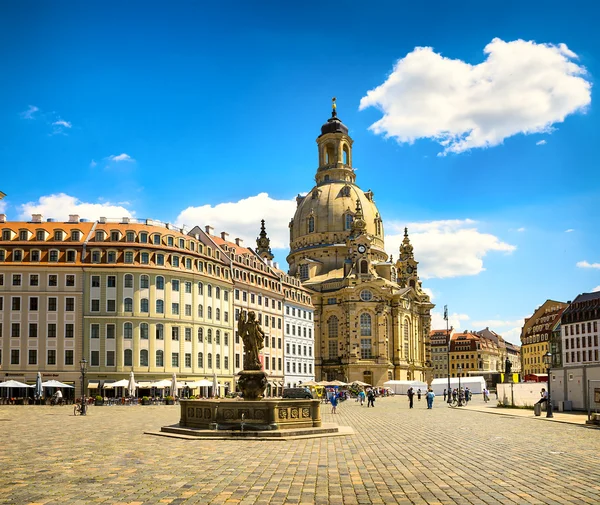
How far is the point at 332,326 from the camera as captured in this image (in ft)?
480

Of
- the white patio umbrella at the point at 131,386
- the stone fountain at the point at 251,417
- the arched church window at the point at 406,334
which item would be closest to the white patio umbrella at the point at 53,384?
the white patio umbrella at the point at 131,386

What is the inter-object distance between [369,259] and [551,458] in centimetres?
12487

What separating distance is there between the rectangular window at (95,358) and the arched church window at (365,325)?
7627 cm

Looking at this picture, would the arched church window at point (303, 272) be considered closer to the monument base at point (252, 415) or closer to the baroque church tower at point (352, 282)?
the baroque church tower at point (352, 282)

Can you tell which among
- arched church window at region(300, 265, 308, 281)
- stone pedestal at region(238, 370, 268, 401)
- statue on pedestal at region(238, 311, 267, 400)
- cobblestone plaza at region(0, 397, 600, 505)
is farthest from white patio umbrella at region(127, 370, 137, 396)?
arched church window at region(300, 265, 308, 281)

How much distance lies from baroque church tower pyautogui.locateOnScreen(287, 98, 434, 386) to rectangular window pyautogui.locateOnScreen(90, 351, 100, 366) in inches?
2904

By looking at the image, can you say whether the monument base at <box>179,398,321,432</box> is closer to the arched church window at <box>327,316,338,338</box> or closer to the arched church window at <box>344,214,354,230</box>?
the arched church window at <box>327,316,338,338</box>

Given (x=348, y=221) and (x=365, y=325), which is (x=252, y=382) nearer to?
(x=365, y=325)

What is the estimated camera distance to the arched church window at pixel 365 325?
14262 cm

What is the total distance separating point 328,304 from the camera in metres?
146

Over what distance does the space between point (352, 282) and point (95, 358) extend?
77335mm

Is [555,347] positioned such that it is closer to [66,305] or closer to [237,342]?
[237,342]

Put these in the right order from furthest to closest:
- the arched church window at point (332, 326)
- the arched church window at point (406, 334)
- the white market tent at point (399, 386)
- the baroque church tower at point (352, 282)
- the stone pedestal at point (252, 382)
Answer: the arched church window at point (406, 334) < the arched church window at point (332, 326) < the baroque church tower at point (352, 282) < the white market tent at point (399, 386) < the stone pedestal at point (252, 382)

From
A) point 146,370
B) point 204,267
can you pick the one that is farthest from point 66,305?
point 204,267
